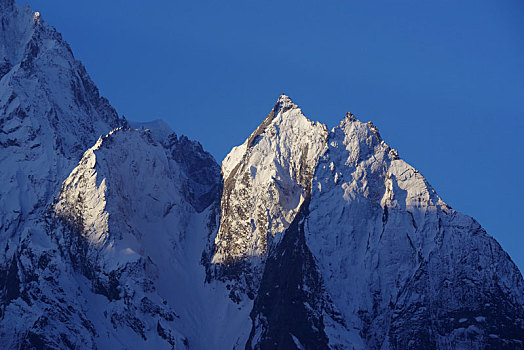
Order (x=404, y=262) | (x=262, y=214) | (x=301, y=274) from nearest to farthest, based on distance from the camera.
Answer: (x=301, y=274) < (x=404, y=262) < (x=262, y=214)

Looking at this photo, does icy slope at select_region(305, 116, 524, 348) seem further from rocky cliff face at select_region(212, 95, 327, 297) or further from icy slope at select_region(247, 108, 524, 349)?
rocky cliff face at select_region(212, 95, 327, 297)

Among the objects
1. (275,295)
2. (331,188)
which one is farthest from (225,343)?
(331,188)

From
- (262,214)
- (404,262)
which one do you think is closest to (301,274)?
(404,262)

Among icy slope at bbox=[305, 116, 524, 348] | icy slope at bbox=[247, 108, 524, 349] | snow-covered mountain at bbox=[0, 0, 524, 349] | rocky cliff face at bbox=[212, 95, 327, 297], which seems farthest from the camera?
rocky cliff face at bbox=[212, 95, 327, 297]

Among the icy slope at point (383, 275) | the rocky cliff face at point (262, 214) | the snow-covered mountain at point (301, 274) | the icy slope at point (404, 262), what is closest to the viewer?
the icy slope at point (383, 275)

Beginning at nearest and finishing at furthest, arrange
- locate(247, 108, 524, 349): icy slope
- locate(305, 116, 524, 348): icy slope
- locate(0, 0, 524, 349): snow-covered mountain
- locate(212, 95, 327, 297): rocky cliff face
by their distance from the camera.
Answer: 1. locate(247, 108, 524, 349): icy slope
2. locate(305, 116, 524, 348): icy slope
3. locate(0, 0, 524, 349): snow-covered mountain
4. locate(212, 95, 327, 297): rocky cliff face

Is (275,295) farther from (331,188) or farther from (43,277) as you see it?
(43,277)

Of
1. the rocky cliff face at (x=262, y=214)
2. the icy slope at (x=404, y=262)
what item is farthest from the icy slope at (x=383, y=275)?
the rocky cliff face at (x=262, y=214)

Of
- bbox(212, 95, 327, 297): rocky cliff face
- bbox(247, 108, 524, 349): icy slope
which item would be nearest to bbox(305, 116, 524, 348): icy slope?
bbox(247, 108, 524, 349): icy slope

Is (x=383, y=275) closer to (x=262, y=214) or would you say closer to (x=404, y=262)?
(x=404, y=262)

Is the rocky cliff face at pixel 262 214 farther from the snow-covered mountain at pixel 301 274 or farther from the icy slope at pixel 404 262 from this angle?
the icy slope at pixel 404 262

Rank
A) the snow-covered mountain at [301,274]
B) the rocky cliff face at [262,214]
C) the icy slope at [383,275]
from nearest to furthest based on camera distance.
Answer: the icy slope at [383,275] < the snow-covered mountain at [301,274] < the rocky cliff face at [262,214]
